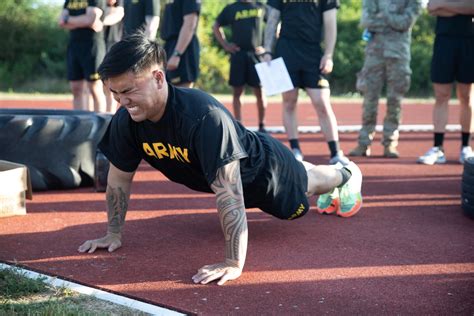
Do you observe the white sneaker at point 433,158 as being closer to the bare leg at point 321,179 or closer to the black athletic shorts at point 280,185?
the bare leg at point 321,179

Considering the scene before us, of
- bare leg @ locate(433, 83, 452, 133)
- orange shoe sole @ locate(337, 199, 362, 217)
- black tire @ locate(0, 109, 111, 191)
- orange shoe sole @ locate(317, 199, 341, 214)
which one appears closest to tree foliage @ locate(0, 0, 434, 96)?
bare leg @ locate(433, 83, 452, 133)

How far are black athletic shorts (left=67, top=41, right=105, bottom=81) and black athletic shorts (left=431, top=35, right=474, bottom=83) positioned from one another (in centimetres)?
383

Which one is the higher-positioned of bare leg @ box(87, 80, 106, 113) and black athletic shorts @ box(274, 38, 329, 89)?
black athletic shorts @ box(274, 38, 329, 89)

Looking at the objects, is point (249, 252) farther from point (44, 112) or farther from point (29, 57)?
point (29, 57)

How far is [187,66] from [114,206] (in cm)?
387

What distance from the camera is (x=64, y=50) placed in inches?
943

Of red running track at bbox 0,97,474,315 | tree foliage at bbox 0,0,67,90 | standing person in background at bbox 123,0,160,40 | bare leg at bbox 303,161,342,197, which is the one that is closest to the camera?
red running track at bbox 0,97,474,315

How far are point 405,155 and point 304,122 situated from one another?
4.79 meters

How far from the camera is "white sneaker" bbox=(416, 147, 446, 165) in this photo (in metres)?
7.75

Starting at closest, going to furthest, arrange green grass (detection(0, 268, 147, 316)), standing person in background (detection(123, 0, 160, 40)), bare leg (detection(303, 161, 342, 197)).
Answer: green grass (detection(0, 268, 147, 316))
bare leg (detection(303, 161, 342, 197))
standing person in background (detection(123, 0, 160, 40))

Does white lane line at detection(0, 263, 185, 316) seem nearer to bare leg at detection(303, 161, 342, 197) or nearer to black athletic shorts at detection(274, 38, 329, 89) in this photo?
bare leg at detection(303, 161, 342, 197)

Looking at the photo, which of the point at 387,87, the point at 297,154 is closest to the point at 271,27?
the point at 297,154

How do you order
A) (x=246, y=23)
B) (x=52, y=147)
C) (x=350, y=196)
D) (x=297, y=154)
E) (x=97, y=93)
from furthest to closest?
(x=246, y=23) → (x=97, y=93) → (x=297, y=154) → (x=52, y=147) → (x=350, y=196)

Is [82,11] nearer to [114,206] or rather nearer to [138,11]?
[138,11]
